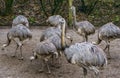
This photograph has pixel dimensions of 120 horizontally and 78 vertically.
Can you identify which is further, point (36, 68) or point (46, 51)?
point (36, 68)

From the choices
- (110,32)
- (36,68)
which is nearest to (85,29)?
(110,32)

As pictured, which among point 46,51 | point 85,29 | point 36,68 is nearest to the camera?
point 46,51

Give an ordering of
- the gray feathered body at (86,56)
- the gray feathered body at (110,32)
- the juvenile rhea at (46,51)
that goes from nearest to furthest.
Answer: the gray feathered body at (86,56), the juvenile rhea at (46,51), the gray feathered body at (110,32)

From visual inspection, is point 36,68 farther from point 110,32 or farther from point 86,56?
point 110,32

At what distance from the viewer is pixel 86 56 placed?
5492mm

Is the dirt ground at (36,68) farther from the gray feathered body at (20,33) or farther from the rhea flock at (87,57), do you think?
the rhea flock at (87,57)

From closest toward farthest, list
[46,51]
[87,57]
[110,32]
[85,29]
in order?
[87,57] < [46,51] < [110,32] < [85,29]

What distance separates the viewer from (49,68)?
256 inches

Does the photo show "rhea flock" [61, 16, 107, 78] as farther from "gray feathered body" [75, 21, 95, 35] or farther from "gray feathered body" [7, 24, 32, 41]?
"gray feathered body" [75, 21, 95, 35]

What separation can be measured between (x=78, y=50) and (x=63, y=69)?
1020 mm

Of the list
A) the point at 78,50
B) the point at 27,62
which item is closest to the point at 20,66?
the point at 27,62

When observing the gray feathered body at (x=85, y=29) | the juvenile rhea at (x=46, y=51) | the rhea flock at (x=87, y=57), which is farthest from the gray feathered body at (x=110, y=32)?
the rhea flock at (x=87, y=57)

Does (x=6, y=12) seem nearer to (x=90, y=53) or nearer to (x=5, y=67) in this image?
(x=5, y=67)

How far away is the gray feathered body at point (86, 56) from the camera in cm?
545
